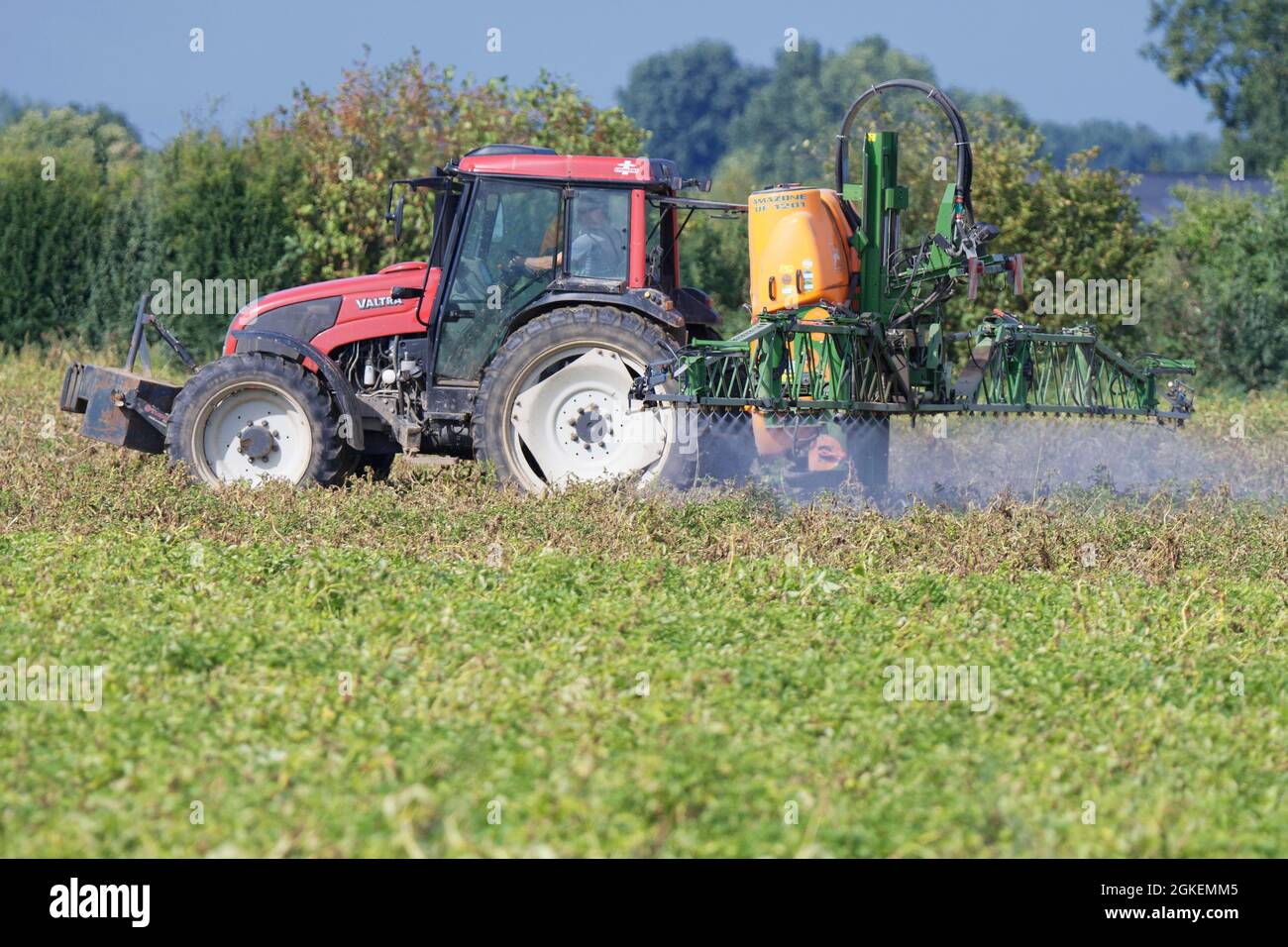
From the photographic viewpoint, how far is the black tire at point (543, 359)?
1116 cm

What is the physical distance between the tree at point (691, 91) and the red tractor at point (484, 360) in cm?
11262

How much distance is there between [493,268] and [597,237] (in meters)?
0.76

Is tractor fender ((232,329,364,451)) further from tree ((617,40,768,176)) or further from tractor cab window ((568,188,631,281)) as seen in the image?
tree ((617,40,768,176))

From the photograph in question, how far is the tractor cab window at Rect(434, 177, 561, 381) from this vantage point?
37.8 ft

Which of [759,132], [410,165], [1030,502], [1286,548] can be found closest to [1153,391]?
[1030,502]

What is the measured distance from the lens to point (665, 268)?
12.1 m

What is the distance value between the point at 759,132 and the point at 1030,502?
10356 centimetres

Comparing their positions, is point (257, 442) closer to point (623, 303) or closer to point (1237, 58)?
point (623, 303)

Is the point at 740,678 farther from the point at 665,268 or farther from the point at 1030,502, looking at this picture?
the point at 665,268

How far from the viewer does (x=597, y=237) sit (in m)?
11.5
